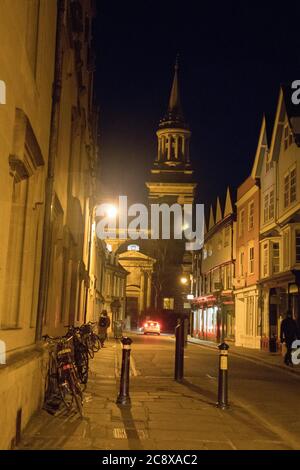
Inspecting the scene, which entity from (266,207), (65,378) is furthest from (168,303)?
(65,378)

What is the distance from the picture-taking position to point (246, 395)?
13.2m

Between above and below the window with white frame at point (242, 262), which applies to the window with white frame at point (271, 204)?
above

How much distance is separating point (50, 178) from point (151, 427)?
14.5 ft

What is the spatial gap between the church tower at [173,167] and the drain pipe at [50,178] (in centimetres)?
7556

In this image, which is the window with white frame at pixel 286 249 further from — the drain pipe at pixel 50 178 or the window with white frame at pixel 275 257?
the drain pipe at pixel 50 178

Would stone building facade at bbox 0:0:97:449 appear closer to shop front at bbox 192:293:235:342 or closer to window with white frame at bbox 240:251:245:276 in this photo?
window with white frame at bbox 240:251:245:276

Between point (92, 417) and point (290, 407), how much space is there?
4.22m

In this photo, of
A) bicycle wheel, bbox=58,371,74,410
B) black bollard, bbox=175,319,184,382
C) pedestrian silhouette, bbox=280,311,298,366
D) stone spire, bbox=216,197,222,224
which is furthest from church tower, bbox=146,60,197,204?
bicycle wheel, bbox=58,371,74,410

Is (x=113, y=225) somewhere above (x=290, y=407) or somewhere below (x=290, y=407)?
above

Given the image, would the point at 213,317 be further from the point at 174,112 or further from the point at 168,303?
the point at 174,112

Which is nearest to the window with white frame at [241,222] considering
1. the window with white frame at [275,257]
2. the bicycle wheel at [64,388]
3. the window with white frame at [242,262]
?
the window with white frame at [242,262]

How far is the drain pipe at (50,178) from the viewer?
1005cm
